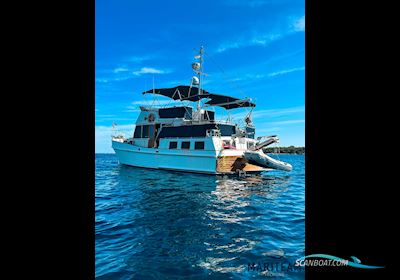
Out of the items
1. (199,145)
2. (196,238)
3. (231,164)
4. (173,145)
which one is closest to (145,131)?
(173,145)

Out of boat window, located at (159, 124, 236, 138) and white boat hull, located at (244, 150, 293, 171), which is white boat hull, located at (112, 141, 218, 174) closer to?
boat window, located at (159, 124, 236, 138)

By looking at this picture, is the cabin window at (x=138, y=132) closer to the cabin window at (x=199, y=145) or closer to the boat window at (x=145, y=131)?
the boat window at (x=145, y=131)

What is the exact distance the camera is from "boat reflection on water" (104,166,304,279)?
14.0ft

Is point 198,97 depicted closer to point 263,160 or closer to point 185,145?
point 185,145

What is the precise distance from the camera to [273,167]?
20.3 meters

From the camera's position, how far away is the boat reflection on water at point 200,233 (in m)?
4.26

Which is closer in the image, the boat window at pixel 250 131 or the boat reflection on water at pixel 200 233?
the boat reflection on water at pixel 200 233

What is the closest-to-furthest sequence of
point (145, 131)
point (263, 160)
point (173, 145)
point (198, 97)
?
point (263, 160), point (198, 97), point (173, 145), point (145, 131)

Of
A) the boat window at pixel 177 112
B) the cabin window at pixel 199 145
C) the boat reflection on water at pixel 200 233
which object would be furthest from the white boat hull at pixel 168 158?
the boat reflection on water at pixel 200 233

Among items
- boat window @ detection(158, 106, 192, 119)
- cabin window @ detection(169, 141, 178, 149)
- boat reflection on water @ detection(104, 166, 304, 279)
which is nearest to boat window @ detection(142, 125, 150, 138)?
boat window @ detection(158, 106, 192, 119)

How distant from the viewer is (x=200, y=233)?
6055 millimetres

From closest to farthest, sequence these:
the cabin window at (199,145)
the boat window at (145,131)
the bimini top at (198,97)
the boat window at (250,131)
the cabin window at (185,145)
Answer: the cabin window at (199,145)
the cabin window at (185,145)
the bimini top at (198,97)
the boat window at (250,131)
the boat window at (145,131)
